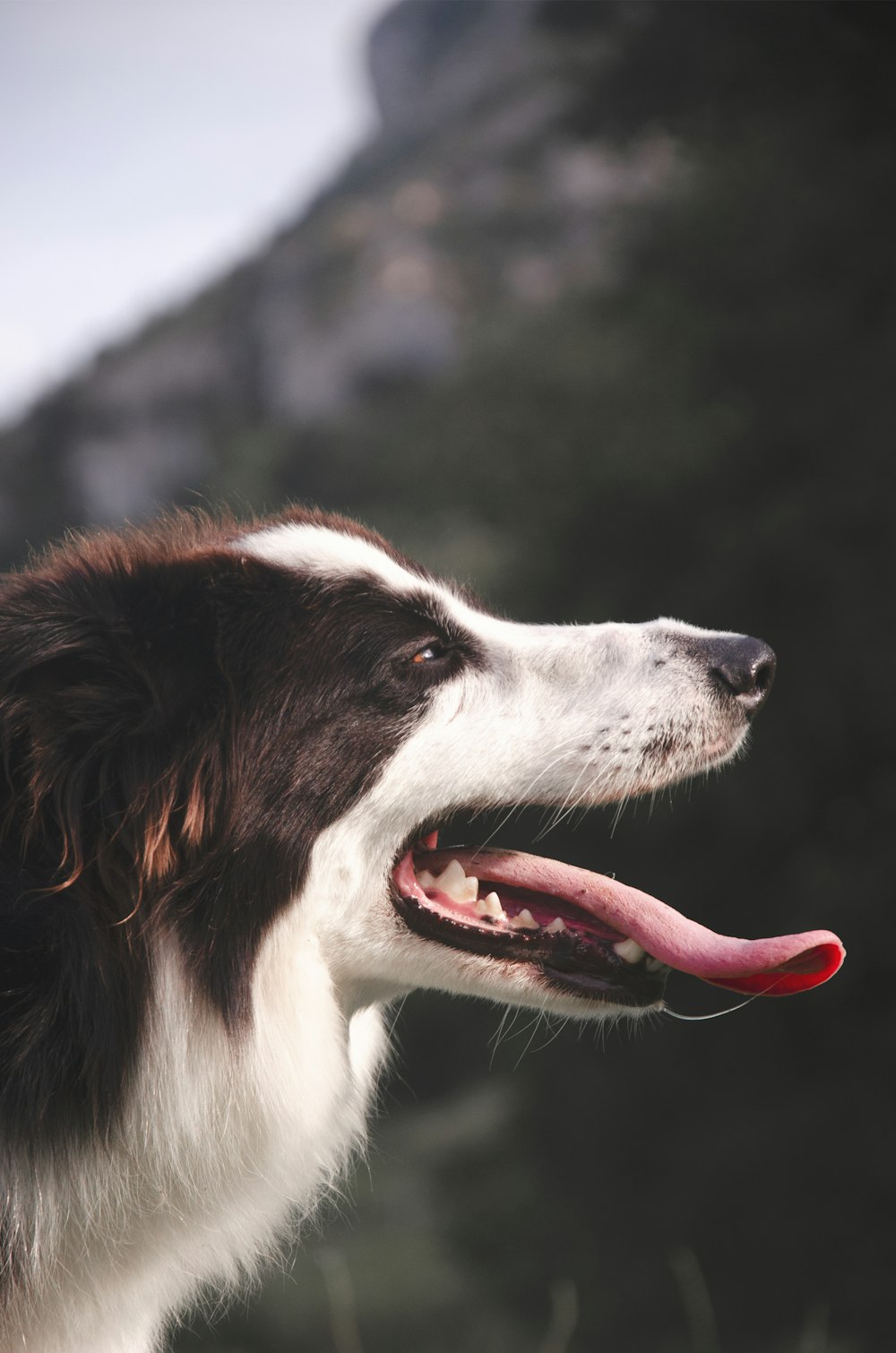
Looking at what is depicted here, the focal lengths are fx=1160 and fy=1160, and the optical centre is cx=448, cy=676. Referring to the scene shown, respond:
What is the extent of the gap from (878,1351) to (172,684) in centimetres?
586

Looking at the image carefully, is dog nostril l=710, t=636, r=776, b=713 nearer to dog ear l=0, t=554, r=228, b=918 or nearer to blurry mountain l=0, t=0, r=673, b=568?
dog ear l=0, t=554, r=228, b=918

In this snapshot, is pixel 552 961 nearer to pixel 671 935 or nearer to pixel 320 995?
pixel 671 935

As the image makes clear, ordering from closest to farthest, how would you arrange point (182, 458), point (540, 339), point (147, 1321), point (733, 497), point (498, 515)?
point (147, 1321)
point (733, 497)
point (498, 515)
point (540, 339)
point (182, 458)

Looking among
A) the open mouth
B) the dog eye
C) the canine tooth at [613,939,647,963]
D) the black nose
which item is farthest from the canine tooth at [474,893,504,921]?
the black nose

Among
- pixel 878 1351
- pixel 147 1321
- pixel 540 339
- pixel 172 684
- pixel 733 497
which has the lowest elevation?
pixel 878 1351

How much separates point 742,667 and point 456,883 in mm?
716

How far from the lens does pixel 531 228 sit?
12.5 meters

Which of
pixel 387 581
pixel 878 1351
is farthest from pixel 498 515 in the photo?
pixel 387 581

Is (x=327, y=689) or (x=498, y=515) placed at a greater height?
(x=327, y=689)

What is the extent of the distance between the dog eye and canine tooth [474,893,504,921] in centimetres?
47

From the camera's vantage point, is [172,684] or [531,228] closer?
[172,684]

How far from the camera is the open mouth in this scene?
7.07 feet

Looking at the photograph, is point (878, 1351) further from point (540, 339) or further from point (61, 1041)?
point (540, 339)

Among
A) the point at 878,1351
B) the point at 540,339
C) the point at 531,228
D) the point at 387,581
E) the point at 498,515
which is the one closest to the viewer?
the point at 387,581
